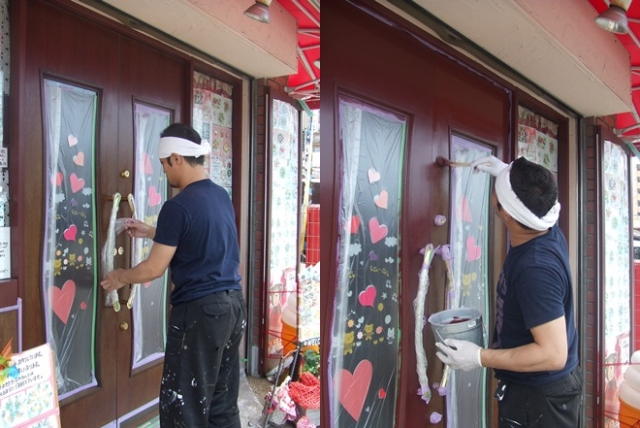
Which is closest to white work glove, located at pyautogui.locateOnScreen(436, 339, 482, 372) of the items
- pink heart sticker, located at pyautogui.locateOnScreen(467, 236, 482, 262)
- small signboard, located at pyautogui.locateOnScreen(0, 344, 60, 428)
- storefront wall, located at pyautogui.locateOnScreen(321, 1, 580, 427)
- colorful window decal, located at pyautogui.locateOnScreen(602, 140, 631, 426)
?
storefront wall, located at pyautogui.locateOnScreen(321, 1, 580, 427)

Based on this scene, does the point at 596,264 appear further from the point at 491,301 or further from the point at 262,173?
the point at 262,173

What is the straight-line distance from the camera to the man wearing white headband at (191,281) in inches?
68.1

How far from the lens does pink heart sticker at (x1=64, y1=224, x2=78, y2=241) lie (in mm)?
1877

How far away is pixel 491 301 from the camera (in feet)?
7.25

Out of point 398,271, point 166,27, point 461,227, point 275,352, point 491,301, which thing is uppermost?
point 166,27

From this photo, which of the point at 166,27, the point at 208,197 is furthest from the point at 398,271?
the point at 166,27

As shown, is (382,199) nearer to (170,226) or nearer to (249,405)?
(170,226)

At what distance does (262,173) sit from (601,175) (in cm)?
214

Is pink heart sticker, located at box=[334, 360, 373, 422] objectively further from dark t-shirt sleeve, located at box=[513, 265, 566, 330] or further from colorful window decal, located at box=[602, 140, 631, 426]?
colorful window decal, located at box=[602, 140, 631, 426]

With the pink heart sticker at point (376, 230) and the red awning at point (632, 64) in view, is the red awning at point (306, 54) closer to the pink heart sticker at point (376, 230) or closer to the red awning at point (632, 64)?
the pink heart sticker at point (376, 230)

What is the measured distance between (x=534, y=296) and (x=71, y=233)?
177cm

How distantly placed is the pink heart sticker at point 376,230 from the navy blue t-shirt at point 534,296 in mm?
419

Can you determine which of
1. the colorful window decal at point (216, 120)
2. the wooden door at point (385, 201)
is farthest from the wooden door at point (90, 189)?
the wooden door at point (385, 201)

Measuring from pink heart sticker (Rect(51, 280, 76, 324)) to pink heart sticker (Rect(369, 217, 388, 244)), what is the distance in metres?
1.30
